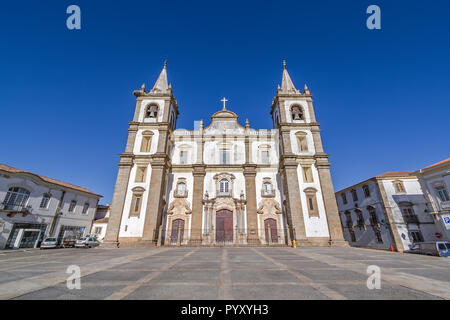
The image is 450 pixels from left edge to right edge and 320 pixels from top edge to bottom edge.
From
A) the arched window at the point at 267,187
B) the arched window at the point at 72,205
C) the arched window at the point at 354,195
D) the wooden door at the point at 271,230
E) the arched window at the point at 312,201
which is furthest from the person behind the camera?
the arched window at the point at 354,195

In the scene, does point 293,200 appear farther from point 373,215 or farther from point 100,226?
point 100,226

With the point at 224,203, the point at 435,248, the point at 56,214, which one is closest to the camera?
the point at 435,248

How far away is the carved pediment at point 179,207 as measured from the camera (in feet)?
68.2

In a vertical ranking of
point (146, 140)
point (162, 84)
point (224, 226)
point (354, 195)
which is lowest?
point (224, 226)

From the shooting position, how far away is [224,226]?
67.3 ft

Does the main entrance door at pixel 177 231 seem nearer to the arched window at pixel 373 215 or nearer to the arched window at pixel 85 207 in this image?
the arched window at pixel 85 207

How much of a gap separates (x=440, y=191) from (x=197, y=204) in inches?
888

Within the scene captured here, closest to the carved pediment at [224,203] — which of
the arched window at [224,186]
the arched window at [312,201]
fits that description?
the arched window at [224,186]

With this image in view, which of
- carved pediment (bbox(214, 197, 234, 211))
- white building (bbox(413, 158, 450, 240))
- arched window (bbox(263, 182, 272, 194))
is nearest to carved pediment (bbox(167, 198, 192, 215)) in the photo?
carved pediment (bbox(214, 197, 234, 211))

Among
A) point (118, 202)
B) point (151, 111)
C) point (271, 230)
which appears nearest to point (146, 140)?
point (151, 111)

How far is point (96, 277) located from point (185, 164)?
59.4 feet

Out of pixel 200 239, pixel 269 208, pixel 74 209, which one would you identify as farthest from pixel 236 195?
pixel 74 209

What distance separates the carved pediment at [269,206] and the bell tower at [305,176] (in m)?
0.86

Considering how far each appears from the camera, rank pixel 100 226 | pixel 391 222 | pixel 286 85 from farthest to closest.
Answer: pixel 100 226
pixel 286 85
pixel 391 222
